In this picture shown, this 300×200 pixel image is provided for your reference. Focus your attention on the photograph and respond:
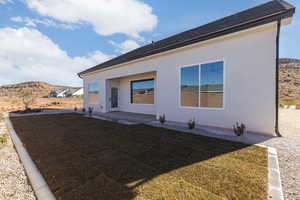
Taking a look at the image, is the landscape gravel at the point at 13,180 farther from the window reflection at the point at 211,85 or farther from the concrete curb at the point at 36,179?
the window reflection at the point at 211,85

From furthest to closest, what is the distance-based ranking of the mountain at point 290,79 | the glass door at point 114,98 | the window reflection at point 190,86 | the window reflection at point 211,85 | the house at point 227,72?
the mountain at point 290,79 → the glass door at point 114,98 → the window reflection at point 190,86 → the window reflection at point 211,85 → the house at point 227,72

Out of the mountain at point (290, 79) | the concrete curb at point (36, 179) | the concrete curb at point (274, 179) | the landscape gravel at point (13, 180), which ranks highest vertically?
the mountain at point (290, 79)

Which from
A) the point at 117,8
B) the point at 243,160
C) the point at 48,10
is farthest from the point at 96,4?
the point at 243,160

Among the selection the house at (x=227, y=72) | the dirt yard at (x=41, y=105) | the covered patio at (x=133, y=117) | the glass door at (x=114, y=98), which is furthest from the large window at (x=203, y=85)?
the dirt yard at (x=41, y=105)

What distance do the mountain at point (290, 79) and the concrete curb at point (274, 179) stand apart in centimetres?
3071

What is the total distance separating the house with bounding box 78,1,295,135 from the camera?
4.86 meters

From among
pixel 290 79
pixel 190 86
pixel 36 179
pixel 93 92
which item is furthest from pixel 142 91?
pixel 290 79

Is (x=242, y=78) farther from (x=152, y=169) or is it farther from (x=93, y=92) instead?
(x=93, y=92)

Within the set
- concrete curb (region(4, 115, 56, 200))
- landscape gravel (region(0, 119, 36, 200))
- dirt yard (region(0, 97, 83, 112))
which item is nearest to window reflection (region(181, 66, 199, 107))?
concrete curb (region(4, 115, 56, 200))

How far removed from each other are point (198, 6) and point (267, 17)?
585 cm

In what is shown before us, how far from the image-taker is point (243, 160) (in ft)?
10.3

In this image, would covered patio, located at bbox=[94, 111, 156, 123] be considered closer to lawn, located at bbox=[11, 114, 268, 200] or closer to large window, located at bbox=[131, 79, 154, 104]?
large window, located at bbox=[131, 79, 154, 104]

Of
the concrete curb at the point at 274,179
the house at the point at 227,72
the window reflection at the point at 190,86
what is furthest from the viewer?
the window reflection at the point at 190,86

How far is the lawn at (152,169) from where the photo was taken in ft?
6.79
